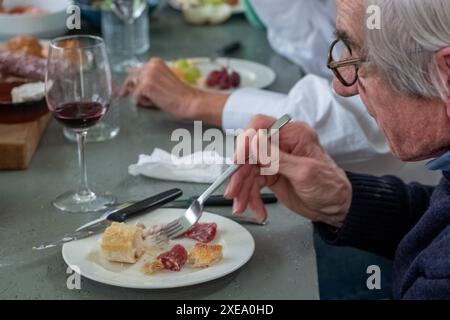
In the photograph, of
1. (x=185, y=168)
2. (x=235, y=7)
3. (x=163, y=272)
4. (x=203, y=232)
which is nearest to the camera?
(x=163, y=272)

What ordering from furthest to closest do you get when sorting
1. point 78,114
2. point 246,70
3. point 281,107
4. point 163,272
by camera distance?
1. point 246,70
2. point 281,107
3. point 78,114
4. point 163,272

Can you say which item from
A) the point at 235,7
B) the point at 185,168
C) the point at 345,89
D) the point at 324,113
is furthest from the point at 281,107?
the point at 235,7

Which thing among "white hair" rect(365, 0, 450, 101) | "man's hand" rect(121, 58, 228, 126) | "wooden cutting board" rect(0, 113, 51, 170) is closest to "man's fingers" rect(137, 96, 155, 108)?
"man's hand" rect(121, 58, 228, 126)

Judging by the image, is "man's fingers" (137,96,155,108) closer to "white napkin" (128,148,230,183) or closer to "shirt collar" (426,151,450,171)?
"white napkin" (128,148,230,183)

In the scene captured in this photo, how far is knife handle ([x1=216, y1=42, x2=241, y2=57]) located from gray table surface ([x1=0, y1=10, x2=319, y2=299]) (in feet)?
1.48

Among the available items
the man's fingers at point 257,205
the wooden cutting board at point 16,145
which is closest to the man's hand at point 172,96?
the wooden cutting board at point 16,145

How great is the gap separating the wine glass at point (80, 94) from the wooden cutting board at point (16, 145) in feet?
0.47

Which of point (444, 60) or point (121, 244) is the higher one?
point (444, 60)

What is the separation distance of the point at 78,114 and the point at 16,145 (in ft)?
0.62

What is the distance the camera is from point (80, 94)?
52.7 inches

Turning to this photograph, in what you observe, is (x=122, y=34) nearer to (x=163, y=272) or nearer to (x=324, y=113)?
(x=324, y=113)

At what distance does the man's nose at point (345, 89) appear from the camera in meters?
1.17

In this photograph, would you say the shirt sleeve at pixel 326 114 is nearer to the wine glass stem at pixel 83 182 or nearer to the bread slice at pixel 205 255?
the wine glass stem at pixel 83 182

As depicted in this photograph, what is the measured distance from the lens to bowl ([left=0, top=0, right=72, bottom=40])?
6.91 ft
